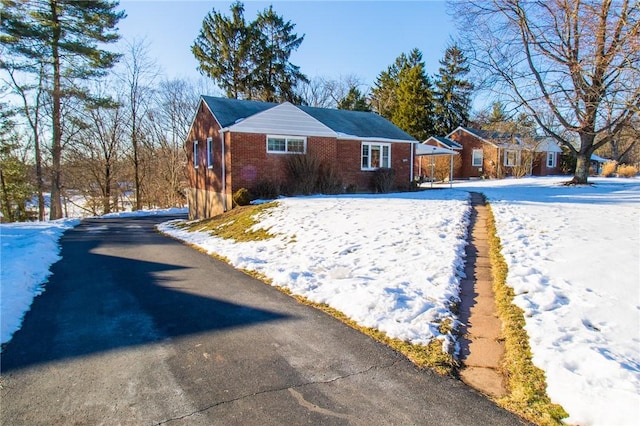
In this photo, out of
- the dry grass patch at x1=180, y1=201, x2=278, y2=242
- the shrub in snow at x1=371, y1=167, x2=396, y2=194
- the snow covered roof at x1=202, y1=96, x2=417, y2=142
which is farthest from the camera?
the shrub in snow at x1=371, y1=167, x2=396, y2=194

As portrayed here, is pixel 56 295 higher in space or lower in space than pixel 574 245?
lower

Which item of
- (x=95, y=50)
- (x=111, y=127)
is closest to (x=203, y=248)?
(x=95, y=50)

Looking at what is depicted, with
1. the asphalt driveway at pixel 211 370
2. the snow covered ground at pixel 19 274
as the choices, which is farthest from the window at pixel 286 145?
the asphalt driveway at pixel 211 370

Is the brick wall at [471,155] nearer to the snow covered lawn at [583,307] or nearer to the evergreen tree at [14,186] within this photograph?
the snow covered lawn at [583,307]

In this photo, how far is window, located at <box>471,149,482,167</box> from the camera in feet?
116

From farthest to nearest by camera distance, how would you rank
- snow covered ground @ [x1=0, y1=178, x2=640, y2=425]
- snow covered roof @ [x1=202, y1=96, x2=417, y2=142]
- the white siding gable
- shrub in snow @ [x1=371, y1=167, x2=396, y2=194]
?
1. shrub in snow @ [x1=371, y1=167, x2=396, y2=194]
2. snow covered roof @ [x1=202, y1=96, x2=417, y2=142]
3. the white siding gable
4. snow covered ground @ [x1=0, y1=178, x2=640, y2=425]

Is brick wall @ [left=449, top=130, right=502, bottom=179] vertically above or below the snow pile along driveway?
above

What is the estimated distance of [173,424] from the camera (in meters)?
2.56

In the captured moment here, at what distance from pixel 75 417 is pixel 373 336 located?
266 centimetres

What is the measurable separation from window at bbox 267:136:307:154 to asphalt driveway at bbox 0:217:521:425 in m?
11.9

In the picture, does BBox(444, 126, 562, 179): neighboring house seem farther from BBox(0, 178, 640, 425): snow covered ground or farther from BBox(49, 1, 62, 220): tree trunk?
BBox(49, 1, 62, 220): tree trunk

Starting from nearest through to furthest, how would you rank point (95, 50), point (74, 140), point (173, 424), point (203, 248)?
point (173, 424), point (203, 248), point (95, 50), point (74, 140)

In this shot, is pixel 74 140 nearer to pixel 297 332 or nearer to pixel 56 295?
pixel 56 295

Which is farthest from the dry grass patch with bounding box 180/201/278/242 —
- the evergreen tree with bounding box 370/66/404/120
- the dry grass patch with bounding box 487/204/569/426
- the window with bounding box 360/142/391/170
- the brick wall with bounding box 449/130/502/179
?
the evergreen tree with bounding box 370/66/404/120
